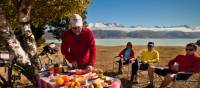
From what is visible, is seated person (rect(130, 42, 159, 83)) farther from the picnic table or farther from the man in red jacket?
the picnic table

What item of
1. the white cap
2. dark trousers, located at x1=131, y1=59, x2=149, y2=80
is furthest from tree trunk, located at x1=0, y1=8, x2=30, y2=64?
the white cap

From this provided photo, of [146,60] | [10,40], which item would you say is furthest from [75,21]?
[146,60]

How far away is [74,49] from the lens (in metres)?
8.36

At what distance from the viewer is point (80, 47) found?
8305 millimetres

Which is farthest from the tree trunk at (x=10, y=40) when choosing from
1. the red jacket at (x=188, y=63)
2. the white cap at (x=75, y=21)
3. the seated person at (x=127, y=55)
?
the white cap at (x=75, y=21)

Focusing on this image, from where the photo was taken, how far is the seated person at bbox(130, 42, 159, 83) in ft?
49.7

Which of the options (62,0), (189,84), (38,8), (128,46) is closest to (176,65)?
(189,84)

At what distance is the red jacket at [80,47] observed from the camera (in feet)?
26.9

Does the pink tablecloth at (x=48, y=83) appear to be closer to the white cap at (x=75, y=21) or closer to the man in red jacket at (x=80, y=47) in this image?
the man in red jacket at (x=80, y=47)

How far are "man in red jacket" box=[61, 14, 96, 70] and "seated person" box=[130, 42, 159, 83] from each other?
6.88 meters

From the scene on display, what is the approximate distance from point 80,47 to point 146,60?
7.81 metres

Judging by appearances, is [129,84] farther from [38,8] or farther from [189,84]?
[38,8]

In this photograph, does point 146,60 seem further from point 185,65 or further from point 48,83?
point 48,83

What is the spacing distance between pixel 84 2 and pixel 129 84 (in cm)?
705
